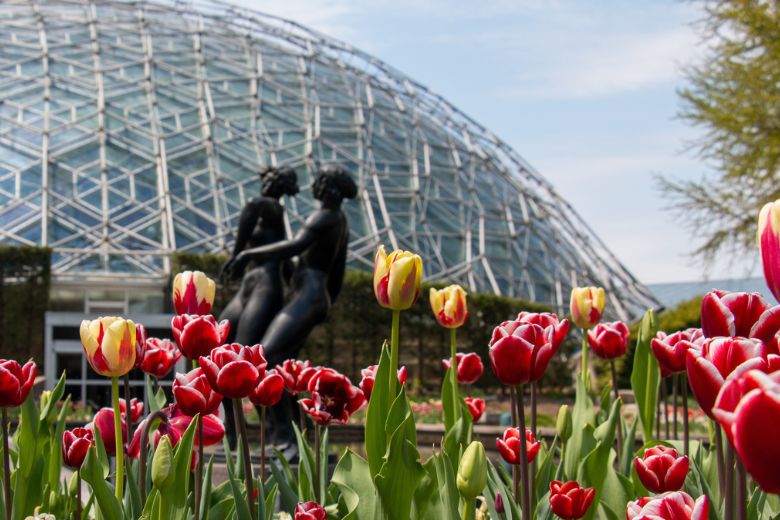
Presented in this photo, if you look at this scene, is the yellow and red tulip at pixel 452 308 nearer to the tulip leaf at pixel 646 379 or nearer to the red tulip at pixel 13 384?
the tulip leaf at pixel 646 379

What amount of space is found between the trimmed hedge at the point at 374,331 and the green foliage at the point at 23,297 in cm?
287

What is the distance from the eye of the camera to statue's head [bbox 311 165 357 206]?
7.13m

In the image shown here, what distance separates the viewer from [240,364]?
2455mm

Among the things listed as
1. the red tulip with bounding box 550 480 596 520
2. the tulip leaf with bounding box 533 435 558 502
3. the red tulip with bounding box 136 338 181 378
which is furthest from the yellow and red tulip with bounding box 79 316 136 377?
the tulip leaf with bounding box 533 435 558 502

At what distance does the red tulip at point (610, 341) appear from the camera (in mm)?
3812

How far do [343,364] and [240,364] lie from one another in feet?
63.2

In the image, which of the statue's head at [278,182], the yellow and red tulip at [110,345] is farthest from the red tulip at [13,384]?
the statue's head at [278,182]

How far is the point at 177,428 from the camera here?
2766 mm

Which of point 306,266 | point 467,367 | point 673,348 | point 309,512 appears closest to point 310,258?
point 306,266

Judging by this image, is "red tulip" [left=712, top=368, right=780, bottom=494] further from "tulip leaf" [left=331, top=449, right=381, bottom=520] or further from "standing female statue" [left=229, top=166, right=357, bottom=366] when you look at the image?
"standing female statue" [left=229, top=166, right=357, bottom=366]

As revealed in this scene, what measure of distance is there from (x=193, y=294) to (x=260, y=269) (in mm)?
4131

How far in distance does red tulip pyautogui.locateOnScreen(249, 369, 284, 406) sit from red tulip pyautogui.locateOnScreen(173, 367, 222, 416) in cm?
17

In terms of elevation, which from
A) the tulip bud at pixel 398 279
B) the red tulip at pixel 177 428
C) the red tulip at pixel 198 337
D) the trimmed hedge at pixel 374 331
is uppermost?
the tulip bud at pixel 398 279

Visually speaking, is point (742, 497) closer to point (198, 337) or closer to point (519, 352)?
point (519, 352)
